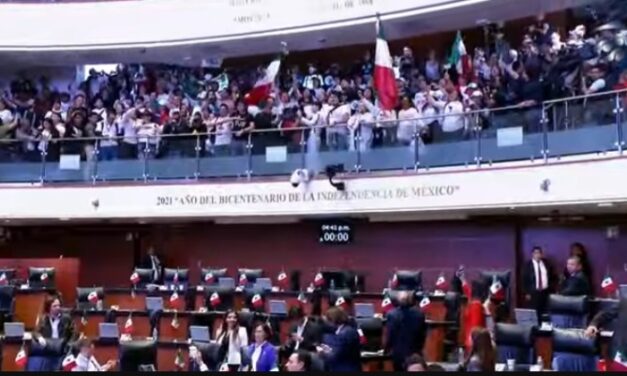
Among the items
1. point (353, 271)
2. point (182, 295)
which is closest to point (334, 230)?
point (353, 271)

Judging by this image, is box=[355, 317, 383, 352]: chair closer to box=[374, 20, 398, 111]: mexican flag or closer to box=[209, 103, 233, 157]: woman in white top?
box=[374, 20, 398, 111]: mexican flag

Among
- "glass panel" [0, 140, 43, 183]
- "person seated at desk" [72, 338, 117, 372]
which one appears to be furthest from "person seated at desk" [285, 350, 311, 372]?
"glass panel" [0, 140, 43, 183]

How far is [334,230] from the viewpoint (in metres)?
18.2

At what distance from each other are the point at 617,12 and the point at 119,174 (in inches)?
376

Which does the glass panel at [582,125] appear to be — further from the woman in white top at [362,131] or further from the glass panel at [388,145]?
the woman in white top at [362,131]

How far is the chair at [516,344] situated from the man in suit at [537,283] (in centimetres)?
459

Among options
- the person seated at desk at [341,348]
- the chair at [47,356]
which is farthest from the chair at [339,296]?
the person seated at desk at [341,348]

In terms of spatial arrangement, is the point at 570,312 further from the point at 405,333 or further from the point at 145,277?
the point at 145,277

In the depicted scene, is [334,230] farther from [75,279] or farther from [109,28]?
[109,28]

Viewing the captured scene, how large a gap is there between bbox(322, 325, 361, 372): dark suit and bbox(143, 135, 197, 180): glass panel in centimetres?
887

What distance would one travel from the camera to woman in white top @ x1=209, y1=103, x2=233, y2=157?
1742cm

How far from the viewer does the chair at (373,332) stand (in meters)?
11.2

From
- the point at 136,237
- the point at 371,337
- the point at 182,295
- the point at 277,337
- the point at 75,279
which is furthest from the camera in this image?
the point at 136,237

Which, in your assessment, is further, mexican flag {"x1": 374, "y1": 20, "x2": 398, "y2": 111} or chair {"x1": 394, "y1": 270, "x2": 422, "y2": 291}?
mexican flag {"x1": 374, "y1": 20, "x2": 398, "y2": 111}
